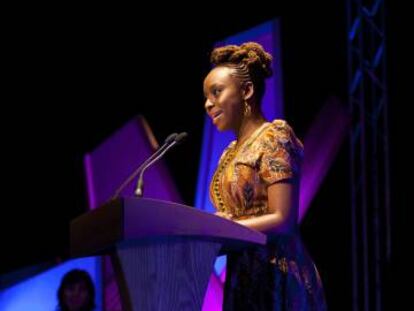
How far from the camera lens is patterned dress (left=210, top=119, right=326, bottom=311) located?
6.86ft

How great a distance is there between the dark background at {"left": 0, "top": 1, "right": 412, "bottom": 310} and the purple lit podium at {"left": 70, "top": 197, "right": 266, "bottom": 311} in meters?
3.18

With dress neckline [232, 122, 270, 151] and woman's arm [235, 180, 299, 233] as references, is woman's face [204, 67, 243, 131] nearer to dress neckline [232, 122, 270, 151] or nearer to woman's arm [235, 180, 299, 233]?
dress neckline [232, 122, 270, 151]

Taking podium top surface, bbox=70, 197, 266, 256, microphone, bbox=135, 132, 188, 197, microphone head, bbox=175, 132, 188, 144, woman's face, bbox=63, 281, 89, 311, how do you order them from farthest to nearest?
woman's face, bbox=63, 281, 89, 311
microphone head, bbox=175, 132, 188, 144
microphone, bbox=135, 132, 188, 197
podium top surface, bbox=70, 197, 266, 256

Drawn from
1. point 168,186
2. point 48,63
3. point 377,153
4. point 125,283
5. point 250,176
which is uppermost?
point 48,63

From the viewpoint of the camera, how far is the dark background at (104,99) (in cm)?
496

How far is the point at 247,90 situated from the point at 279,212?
51 centimetres

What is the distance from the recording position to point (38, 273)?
15.5 ft

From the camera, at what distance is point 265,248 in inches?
84.2

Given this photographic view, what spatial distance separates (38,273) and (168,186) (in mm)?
1059

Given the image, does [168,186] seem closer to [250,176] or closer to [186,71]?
[186,71]

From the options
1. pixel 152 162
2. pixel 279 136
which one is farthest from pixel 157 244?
pixel 279 136

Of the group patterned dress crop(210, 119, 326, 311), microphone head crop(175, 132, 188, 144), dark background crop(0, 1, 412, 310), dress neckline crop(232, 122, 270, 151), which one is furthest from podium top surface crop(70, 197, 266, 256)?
dark background crop(0, 1, 412, 310)

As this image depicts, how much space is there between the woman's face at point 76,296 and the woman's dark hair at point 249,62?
232 centimetres

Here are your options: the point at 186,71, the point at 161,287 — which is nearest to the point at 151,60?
the point at 186,71
